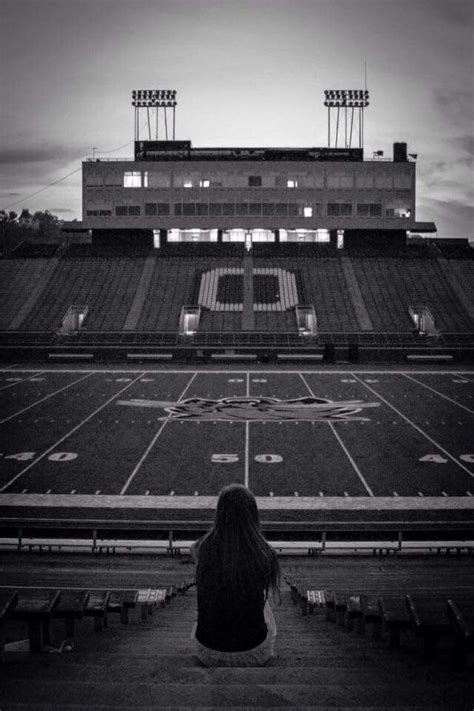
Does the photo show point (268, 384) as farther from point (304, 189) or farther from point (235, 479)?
point (304, 189)

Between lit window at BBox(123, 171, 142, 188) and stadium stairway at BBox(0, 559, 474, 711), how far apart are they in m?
52.1

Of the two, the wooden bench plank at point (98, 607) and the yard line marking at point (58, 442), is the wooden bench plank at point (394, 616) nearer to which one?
the wooden bench plank at point (98, 607)

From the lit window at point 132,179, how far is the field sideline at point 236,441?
25.8m

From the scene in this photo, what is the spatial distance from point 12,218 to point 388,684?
11661cm

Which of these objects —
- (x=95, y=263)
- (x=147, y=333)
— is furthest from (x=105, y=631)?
(x=95, y=263)

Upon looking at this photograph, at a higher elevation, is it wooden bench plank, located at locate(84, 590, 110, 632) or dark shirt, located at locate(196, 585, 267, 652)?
dark shirt, located at locate(196, 585, 267, 652)

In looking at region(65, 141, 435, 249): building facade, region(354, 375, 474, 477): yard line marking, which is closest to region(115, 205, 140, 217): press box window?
region(65, 141, 435, 249): building facade

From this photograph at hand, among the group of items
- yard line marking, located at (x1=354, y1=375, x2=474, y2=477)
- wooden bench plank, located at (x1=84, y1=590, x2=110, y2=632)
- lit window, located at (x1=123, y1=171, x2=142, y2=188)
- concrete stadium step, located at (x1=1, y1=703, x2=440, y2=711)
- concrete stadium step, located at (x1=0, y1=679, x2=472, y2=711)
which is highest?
lit window, located at (x1=123, y1=171, x2=142, y2=188)

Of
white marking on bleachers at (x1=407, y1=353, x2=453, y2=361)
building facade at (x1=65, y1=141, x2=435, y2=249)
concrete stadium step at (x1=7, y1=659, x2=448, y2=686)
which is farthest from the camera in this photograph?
building facade at (x1=65, y1=141, x2=435, y2=249)

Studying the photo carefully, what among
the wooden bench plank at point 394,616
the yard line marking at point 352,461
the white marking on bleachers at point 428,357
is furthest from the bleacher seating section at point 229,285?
the wooden bench plank at point 394,616

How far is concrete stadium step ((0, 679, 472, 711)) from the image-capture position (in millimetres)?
3338

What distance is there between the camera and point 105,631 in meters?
6.11

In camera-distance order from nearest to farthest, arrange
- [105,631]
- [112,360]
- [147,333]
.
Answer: [105,631] → [112,360] → [147,333]

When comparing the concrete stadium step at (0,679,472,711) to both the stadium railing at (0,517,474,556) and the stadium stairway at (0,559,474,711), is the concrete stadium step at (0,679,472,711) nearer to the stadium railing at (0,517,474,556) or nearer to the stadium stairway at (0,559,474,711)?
the stadium stairway at (0,559,474,711)
